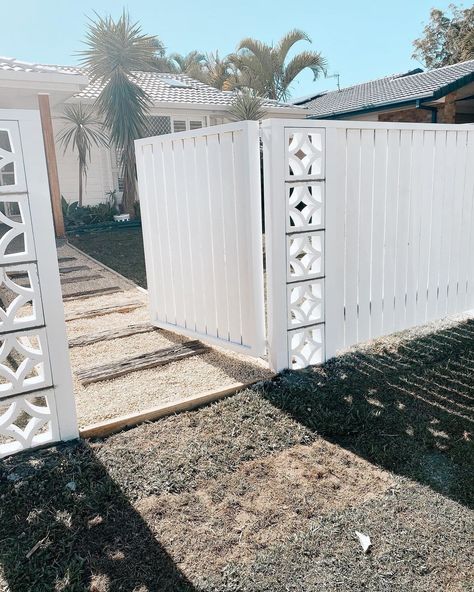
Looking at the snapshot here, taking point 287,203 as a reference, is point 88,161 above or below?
above

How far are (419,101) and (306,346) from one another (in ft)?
28.8

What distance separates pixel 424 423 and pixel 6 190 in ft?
8.80

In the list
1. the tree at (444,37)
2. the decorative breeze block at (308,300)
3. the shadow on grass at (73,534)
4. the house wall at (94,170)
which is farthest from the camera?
the tree at (444,37)

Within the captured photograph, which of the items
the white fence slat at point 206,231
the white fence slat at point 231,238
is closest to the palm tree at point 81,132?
the white fence slat at point 206,231

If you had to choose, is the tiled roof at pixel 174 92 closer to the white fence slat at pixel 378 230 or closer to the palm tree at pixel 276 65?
the palm tree at pixel 276 65

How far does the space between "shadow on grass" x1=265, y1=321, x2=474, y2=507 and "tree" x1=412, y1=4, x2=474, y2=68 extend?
1019 inches

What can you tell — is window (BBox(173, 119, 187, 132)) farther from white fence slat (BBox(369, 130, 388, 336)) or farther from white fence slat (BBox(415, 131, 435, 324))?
white fence slat (BBox(369, 130, 388, 336))

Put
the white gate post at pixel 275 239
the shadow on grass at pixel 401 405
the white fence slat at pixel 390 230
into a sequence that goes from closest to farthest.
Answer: the shadow on grass at pixel 401 405 → the white gate post at pixel 275 239 → the white fence slat at pixel 390 230

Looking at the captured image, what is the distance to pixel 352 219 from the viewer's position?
381 cm

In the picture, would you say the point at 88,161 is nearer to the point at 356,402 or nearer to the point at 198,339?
the point at 198,339

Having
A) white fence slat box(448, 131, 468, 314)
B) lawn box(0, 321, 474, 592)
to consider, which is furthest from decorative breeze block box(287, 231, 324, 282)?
white fence slat box(448, 131, 468, 314)

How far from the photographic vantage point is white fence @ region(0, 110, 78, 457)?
2469 millimetres

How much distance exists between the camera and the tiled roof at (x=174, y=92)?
13426 mm

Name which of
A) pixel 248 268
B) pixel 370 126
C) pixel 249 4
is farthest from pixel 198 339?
pixel 249 4
